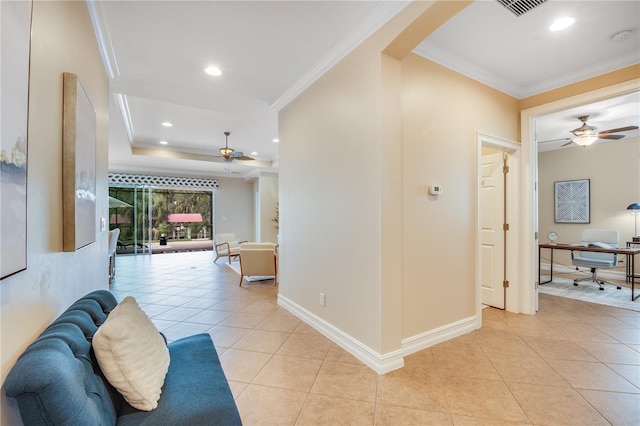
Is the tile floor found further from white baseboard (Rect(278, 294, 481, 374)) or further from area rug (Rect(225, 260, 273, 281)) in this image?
area rug (Rect(225, 260, 273, 281))

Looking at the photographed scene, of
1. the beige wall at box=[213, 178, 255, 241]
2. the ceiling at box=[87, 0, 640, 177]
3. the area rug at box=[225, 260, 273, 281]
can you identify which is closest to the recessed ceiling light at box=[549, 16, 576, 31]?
the ceiling at box=[87, 0, 640, 177]

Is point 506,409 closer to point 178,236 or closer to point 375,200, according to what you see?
point 375,200

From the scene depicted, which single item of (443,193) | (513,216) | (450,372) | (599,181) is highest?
(599,181)

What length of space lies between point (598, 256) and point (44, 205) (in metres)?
7.56

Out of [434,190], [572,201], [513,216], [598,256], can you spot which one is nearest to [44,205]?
[434,190]

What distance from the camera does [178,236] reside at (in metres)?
10.9

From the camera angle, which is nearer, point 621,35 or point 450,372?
point 450,372

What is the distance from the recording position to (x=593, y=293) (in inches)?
181

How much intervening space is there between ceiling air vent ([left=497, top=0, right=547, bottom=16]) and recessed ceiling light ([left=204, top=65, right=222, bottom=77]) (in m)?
2.60

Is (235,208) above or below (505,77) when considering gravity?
below

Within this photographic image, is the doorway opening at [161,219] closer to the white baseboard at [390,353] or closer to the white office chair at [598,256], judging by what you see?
the white baseboard at [390,353]

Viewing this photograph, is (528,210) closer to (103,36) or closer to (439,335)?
(439,335)

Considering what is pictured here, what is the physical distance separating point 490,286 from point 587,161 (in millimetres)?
4458

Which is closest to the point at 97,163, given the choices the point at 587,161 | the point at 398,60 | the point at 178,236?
the point at 398,60
